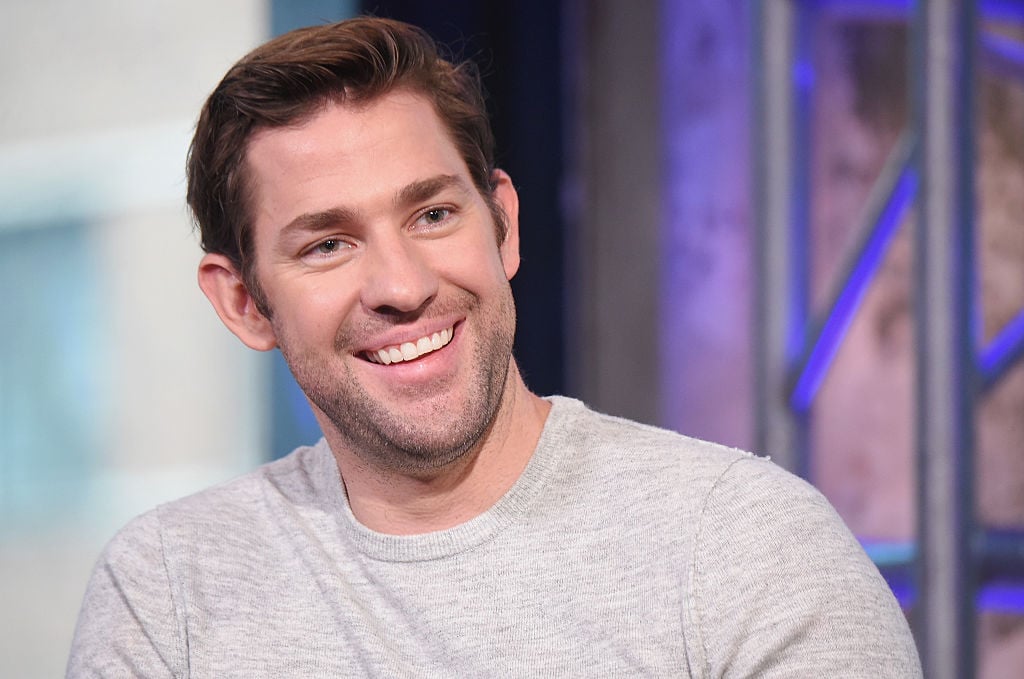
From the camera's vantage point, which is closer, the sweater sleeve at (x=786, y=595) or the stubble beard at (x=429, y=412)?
the sweater sleeve at (x=786, y=595)

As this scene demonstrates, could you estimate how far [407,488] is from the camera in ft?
5.32

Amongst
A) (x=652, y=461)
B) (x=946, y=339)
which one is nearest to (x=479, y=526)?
(x=652, y=461)

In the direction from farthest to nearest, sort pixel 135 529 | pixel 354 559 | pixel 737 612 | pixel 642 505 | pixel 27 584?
pixel 27 584
pixel 135 529
pixel 354 559
pixel 642 505
pixel 737 612

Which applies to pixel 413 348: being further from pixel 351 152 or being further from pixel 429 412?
pixel 351 152

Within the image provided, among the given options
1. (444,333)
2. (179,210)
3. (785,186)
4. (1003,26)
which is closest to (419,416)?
(444,333)

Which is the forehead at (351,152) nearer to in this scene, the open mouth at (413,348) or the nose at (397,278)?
the nose at (397,278)

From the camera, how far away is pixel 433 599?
1520mm

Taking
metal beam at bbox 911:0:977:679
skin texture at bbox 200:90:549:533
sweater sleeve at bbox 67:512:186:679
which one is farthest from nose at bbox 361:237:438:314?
metal beam at bbox 911:0:977:679

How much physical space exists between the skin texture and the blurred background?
4.13ft

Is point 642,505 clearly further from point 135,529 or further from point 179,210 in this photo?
point 179,210

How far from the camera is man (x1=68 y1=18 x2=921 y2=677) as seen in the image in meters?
1.43

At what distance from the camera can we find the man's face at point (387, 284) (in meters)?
1.55

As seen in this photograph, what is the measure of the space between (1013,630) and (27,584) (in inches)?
100

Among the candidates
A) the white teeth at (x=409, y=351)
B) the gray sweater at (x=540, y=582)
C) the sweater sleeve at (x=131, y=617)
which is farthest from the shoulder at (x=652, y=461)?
the sweater sleeve at (x=131, y=617)
